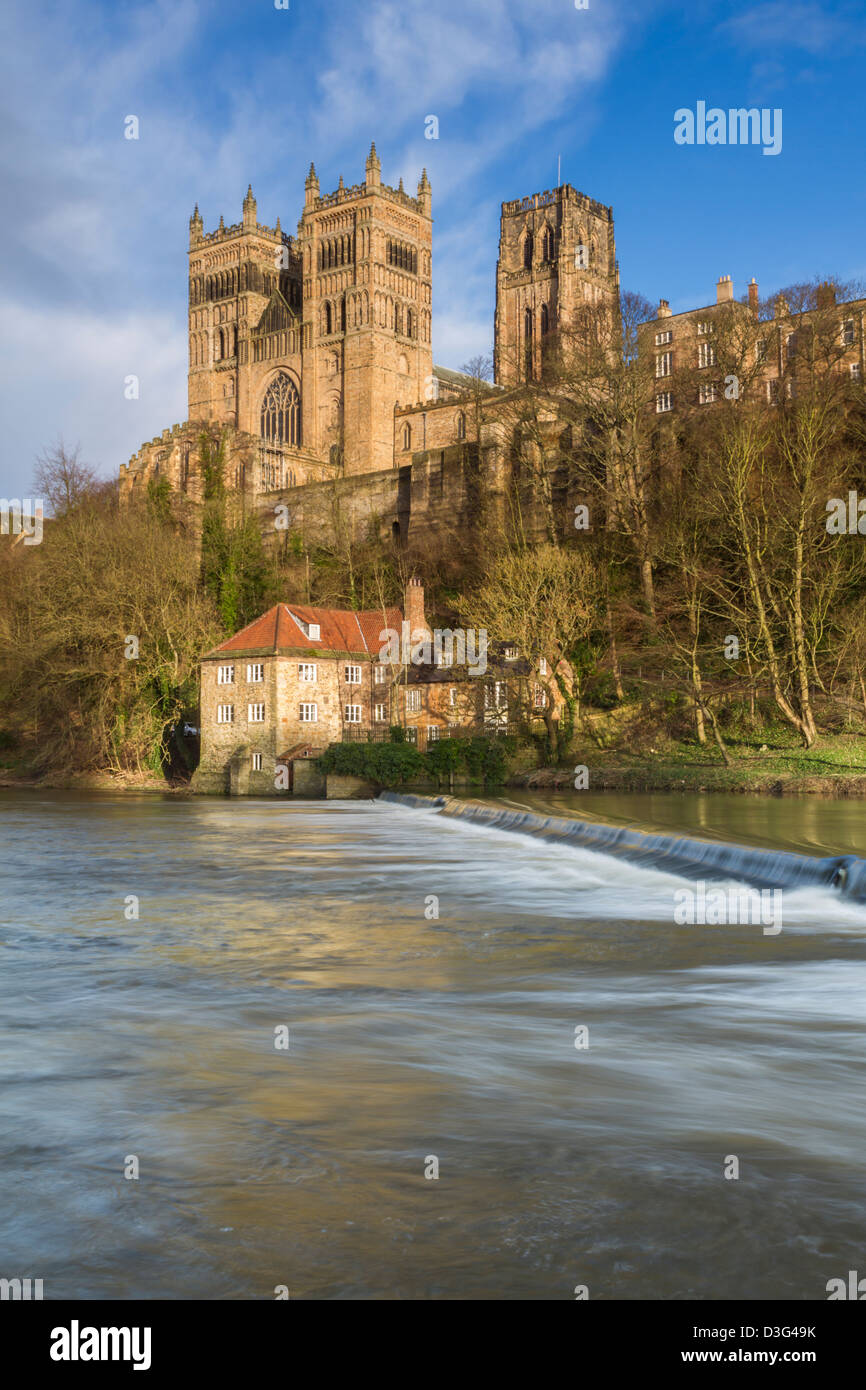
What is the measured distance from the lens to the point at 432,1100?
6.38 meters

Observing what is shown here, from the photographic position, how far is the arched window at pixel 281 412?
96.0 metres

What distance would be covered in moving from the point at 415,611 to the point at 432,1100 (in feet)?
141

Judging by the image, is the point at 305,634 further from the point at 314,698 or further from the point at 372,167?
the point at 372,167

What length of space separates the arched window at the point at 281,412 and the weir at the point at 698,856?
7529 cm

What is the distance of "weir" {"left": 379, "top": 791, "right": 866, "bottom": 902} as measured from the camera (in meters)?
14.2

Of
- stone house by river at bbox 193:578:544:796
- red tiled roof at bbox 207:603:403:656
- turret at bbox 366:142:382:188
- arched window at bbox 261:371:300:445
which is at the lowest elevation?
stone house by river at bbox 193:578:544:796

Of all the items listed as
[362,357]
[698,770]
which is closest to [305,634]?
[698,770]

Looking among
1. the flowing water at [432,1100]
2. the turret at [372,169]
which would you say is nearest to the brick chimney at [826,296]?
the flowing water at [432,1100]

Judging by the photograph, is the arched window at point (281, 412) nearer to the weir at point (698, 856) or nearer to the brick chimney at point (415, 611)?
the brick chimney at point (415, 611)

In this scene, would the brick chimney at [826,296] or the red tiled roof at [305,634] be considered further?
the brick chimney at [826,296]

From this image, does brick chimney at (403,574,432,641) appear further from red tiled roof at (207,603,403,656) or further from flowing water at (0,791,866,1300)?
flowing water at (0,791,866,1300)

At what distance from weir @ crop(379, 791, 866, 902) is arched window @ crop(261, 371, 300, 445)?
7529 cm

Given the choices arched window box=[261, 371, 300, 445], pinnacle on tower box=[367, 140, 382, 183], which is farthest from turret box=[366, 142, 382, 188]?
arched window box=[261, 371, 300, 445]
